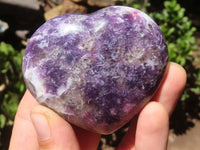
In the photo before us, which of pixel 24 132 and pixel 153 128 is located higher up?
pixel 153 128

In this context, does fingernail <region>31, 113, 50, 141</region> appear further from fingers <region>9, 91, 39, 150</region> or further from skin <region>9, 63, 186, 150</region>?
fingers <region>9, 91, 39, 150</region>

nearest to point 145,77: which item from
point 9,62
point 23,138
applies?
point 23,138

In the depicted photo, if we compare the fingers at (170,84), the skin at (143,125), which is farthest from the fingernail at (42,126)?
the fingers at (170,84)

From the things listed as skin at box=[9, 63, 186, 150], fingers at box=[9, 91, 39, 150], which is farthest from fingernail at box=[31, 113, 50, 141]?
fingers at box=[9, 91, 39, 150]

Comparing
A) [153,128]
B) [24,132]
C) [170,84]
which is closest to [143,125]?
[153,128]

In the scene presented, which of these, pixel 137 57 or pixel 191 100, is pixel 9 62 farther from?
pixel 191 100


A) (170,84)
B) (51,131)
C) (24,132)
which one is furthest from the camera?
(24,132)

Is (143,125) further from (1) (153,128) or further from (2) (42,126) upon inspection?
(2) (42,126)
